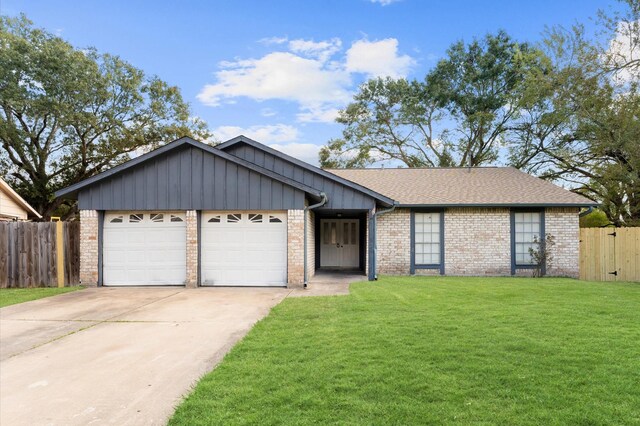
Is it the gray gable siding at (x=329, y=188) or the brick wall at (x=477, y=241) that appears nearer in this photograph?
the gray gable siding at (x=329, y=188)

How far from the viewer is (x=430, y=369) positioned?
4582 mm

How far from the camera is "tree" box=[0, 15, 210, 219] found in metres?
24.1

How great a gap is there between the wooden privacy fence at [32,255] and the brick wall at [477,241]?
12453mm

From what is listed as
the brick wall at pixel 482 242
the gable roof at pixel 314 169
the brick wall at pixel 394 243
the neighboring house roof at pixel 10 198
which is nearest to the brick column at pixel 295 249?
the gable roof at pixel 314 169

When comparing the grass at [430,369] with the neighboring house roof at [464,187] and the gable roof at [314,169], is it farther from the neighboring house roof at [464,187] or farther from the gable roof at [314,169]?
the neighboring house roof at [464,187]

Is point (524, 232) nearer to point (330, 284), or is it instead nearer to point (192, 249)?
point (330, 284)

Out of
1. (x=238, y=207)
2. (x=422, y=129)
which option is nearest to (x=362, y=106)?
(x=422, y=129)

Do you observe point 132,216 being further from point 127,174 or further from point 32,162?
point 32,162

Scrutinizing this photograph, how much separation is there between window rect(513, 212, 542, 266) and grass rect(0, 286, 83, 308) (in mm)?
14181

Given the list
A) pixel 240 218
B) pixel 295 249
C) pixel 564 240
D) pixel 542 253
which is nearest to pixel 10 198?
pixel 240 218

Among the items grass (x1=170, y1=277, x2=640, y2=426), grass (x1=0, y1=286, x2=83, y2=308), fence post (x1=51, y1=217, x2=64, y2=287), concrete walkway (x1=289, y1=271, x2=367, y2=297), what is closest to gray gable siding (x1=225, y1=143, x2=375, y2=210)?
concrete walkway (x1=289, y1=271, x2=367, y2=297)

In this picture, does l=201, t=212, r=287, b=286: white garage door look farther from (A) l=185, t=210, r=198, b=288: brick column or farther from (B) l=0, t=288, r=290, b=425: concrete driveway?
(B) l=0, t=288, r=290, b=425: concrete driveway

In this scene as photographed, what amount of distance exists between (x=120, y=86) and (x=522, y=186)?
2419cm

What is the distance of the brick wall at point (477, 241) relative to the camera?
15.0 m
